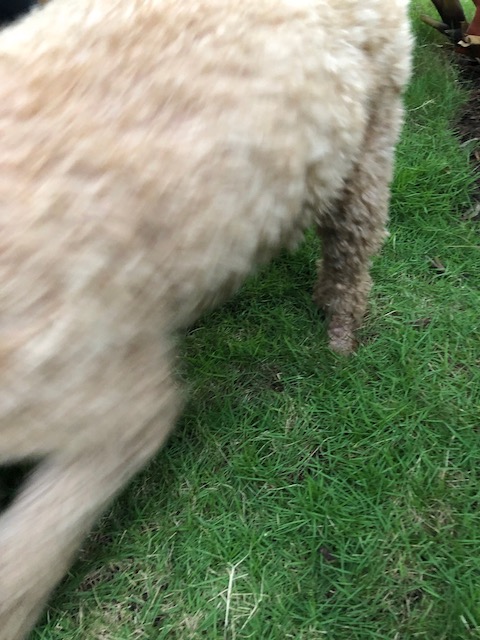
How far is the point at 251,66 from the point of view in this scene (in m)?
1.16

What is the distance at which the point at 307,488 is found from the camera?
1.58 meters

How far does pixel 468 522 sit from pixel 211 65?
1.25 meters

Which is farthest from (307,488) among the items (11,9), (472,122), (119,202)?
(472,122)

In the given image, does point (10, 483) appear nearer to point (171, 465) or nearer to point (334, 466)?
point (171, 465)

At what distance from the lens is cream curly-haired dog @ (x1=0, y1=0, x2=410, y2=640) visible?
0.96 metres

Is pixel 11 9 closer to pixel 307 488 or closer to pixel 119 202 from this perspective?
pixel 119 202

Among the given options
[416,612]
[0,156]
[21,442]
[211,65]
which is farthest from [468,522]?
[0,156]

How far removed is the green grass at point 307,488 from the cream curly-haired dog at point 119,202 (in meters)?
0.40

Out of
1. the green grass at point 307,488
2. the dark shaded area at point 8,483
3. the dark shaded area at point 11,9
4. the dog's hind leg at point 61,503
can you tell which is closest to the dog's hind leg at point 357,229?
the green grass at point 307,488

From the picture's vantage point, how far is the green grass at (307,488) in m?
1.38

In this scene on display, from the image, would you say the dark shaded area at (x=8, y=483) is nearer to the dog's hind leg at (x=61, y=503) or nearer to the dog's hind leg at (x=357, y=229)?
the dog's hind leg at (x=61, y=503)

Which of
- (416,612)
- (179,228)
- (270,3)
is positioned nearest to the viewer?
(179,228)

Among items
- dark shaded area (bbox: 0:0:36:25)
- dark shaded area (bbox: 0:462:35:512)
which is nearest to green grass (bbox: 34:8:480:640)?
dark shaded area (bbox: 0:462:35:512)

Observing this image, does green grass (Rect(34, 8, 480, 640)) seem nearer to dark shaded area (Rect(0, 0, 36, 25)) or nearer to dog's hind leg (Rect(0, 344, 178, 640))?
dog's hind leg (Rect(0, 344, 178, 640))
